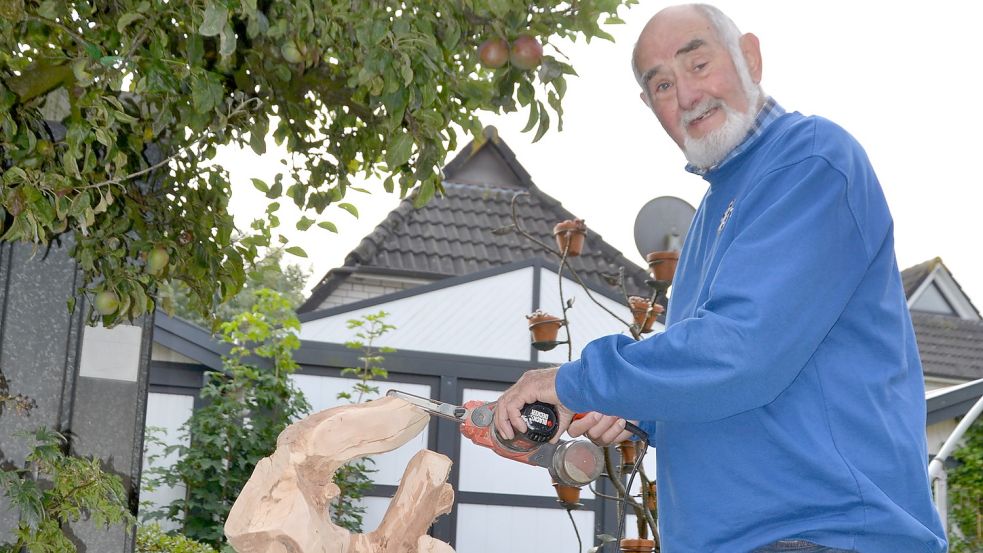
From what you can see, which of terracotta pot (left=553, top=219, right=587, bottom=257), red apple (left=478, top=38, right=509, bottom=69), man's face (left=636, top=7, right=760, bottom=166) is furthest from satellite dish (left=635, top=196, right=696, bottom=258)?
man's face (left=636, top=7, right=760, bottom=166)

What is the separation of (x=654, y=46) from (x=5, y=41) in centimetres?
169

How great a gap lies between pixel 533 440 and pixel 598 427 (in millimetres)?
197

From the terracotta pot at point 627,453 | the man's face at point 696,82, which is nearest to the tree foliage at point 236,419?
the terracotta pot at point 627,453

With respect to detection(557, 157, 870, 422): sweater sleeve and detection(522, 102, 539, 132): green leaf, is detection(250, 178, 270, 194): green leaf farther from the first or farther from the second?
detection(557, 157, 870, 422): sweater sleeve

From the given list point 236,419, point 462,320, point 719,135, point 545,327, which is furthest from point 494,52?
point 462,320

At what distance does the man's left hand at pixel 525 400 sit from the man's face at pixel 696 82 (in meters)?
0.48

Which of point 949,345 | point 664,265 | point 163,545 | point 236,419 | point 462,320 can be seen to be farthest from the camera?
point 949,345

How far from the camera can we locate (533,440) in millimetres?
1847

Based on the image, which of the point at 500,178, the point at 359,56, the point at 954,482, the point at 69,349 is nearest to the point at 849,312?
the point at 359,56

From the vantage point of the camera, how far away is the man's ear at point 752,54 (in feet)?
6.25

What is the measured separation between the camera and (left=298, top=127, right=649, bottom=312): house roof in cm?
1170

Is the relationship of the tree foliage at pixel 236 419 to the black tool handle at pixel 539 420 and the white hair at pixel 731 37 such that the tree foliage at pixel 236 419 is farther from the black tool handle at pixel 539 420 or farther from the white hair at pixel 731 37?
the white hair at pixel 731 37

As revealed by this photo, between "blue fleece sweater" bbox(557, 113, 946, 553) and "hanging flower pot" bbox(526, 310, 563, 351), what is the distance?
290cm

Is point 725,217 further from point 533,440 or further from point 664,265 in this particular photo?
point 664,265
